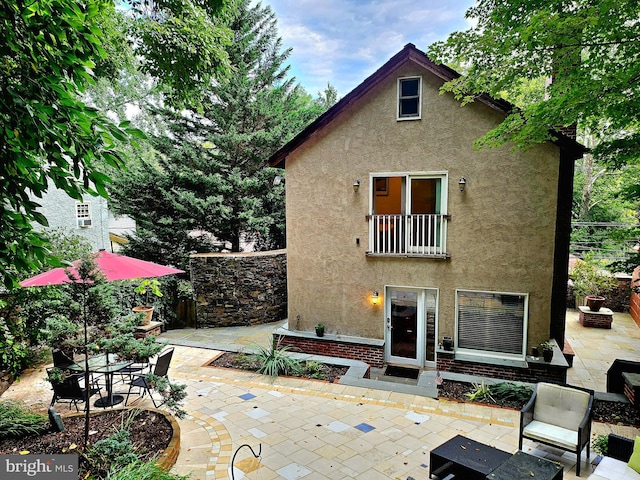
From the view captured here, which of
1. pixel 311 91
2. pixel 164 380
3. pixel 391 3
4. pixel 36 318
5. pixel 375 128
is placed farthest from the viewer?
pixel 311 91

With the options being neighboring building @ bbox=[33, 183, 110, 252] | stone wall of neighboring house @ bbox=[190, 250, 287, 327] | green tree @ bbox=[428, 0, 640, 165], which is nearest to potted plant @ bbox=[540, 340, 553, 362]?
green tree @ bbox=[428, 0, 640, 165]

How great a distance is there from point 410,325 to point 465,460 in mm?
5000

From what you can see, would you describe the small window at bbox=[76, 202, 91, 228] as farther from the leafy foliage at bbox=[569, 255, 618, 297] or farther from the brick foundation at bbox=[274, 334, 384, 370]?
the leafy foliage at bbox=[569, 255, 618, 297]

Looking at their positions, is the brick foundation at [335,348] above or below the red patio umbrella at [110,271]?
below

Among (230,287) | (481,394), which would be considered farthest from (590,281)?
(230,287)

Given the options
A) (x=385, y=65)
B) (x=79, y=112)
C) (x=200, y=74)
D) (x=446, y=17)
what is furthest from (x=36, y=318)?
(x=446, y=17)

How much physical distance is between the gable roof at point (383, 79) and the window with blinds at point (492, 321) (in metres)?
3.43

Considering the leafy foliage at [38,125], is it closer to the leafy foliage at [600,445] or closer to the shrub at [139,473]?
the shrub at [139,473]

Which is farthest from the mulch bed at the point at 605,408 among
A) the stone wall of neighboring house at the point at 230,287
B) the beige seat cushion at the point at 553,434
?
the stone wall of neighboring house at the point at 230,287

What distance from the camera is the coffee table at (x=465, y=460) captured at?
4.34 m

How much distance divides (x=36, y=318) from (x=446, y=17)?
13.2 meters

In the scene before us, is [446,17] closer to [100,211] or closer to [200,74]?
[200,74]

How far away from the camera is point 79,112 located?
2377mm

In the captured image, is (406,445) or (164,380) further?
(406,445)
